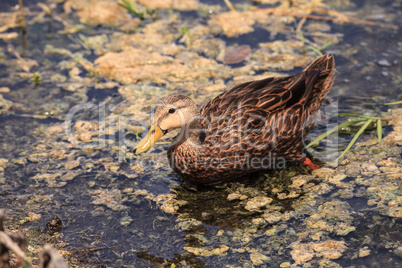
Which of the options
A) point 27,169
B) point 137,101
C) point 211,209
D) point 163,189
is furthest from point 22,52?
point 211,209

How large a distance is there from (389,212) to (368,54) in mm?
3156

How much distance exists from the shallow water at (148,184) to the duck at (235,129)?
0.84 feet

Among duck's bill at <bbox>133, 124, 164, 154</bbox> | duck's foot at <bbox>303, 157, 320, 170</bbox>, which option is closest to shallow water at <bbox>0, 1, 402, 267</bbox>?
duck's foot at <bbox>303, 157, 320, 170</bbox>

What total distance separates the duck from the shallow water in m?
0.25

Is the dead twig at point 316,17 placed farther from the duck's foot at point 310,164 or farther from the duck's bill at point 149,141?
the duck's bill at point 149,141

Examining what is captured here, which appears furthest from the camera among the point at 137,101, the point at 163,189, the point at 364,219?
the point at 137,101

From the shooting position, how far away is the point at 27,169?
191 inches

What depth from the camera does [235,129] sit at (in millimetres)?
4406

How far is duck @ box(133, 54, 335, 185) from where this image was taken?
438 cm

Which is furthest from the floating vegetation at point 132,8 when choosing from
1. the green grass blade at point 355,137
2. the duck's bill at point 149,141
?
the green grass blade at point 355,137

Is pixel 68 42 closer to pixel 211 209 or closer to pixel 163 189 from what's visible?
pixel 163 189

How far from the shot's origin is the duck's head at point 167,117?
432 cm

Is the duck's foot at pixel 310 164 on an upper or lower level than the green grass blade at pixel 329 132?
lower

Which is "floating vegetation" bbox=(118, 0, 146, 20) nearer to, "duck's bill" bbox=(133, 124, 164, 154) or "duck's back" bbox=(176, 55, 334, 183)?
"duck's back" bbox=(176, 55, 334, 183)
